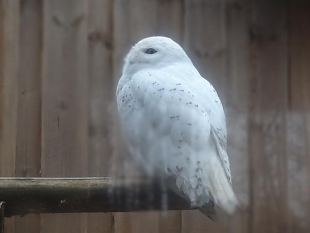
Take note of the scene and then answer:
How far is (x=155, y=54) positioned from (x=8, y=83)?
23cm

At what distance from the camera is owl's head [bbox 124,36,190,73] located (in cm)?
90

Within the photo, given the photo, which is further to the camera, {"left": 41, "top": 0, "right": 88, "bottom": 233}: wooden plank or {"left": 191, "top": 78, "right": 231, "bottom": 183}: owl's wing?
{"left": 41, "top": 0, "right": 88, "bottom": 233}: wooden plank

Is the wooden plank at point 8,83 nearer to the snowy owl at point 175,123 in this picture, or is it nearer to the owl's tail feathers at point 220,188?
the snowy owl at point 175,123

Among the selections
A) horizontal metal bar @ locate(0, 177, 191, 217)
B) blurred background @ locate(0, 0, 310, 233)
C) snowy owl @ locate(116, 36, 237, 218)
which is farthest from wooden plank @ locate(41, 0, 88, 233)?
horizontal metal bar @ locate(0, 177, 191, 217)

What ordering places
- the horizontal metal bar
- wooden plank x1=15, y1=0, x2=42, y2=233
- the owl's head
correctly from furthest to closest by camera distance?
wooden plank x1=15, y1=0, x2=42, y2=233 → the owl's head → the horizontal metal bar

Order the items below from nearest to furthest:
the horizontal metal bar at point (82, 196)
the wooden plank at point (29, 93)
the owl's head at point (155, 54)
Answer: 1. the horizontal metal bar at point (82, 196)
2. the owl's head at point (155, 54)
3. the wooden plank at point (29, 93)

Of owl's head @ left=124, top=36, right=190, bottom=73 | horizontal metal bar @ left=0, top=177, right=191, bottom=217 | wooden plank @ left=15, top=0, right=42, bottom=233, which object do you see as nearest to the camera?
horizontal metal bar @ left=0, top=177, right=191, bottom=217

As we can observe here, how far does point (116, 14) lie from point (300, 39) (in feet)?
0.81

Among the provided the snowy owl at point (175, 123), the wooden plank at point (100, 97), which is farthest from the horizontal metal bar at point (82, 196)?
the wooden plank at point (100, 97)

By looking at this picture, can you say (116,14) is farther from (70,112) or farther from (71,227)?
(71,227)

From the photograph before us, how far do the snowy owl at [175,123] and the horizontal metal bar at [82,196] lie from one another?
26mm

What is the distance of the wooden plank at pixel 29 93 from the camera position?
1.00 metres

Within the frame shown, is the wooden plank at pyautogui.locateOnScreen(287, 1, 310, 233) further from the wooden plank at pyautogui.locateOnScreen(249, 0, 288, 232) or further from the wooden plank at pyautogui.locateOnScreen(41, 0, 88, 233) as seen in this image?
the wooden plank at pyautogui.locateOnScreen(41, 0, 88, 233)

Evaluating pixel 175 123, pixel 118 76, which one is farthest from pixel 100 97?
pixel 175 123
